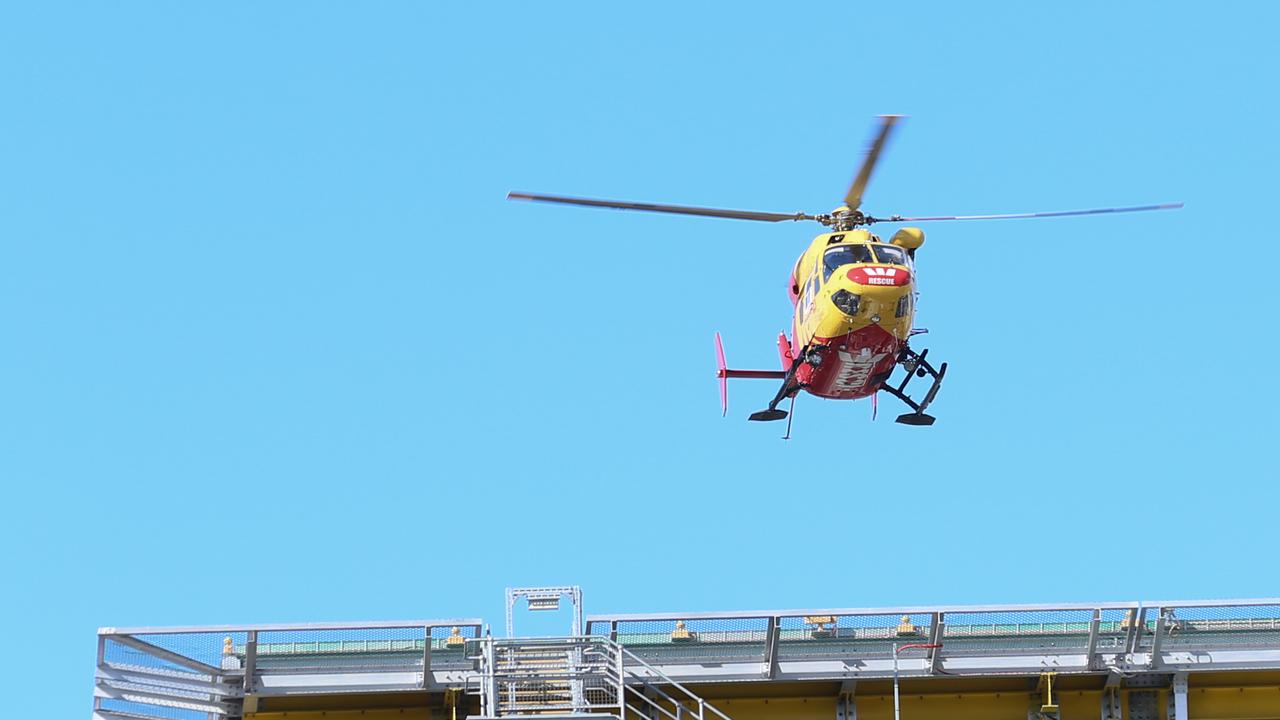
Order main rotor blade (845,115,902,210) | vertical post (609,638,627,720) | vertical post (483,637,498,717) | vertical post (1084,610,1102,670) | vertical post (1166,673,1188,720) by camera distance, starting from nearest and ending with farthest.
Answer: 1. vertical post (609,638,627,720)
2. vertical post (483,637,498,717)
3. vertical post (1084,610,1102,670)
4. vertical post (1166,673,1188,720)
5. main rotor blade (845,115,902,210)

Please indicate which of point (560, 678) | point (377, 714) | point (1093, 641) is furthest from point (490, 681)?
point (1093, 641)

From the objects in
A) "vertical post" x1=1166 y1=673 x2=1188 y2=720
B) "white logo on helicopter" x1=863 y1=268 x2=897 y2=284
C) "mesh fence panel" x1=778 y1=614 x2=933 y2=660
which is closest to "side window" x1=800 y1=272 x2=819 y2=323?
"white logo on helicopter" x1=863 y1=268 x2=897 y2=284

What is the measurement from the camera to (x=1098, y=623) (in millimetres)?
28531

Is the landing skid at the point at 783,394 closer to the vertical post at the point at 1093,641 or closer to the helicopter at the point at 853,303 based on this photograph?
the helicopter at the point at 853,303

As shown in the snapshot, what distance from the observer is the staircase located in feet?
89.0

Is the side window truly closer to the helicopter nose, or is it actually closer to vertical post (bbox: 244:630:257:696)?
the helicopter nose

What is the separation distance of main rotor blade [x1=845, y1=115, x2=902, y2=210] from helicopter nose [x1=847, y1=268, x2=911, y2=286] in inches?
92.7

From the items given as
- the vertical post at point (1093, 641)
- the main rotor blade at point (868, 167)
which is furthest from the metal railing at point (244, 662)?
the main rotor blade at point (868, 167)

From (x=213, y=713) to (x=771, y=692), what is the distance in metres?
8.61

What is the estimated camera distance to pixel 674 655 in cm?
2850

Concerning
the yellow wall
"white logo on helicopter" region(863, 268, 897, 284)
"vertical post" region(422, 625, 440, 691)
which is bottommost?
the yellow wall

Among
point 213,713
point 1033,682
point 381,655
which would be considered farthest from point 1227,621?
point 213,713

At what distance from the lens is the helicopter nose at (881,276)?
109 feet

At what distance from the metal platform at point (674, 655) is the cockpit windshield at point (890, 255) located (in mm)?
8050
